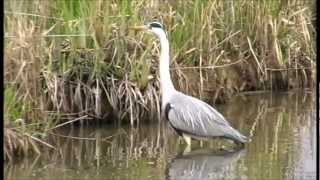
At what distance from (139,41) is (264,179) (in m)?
2.31

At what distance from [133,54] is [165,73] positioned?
0.48 metres

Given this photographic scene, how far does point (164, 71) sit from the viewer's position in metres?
7.17

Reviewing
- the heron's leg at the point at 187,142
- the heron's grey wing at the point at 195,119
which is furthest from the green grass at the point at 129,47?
the heron's leg at the point at 187,142

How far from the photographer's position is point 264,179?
18.8 feet

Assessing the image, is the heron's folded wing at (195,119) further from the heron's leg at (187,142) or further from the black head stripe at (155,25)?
the black head stripe at (155,25)

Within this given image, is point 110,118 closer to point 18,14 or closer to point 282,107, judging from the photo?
point 18,14

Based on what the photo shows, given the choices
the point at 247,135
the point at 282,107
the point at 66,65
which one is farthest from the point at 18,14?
the point at 282,107

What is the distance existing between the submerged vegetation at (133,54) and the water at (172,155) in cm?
25

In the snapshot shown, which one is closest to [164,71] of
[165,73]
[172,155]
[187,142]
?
[165,73]

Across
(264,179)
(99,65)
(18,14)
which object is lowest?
(264,179)

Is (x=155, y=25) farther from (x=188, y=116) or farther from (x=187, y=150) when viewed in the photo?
(x=187, y=150)

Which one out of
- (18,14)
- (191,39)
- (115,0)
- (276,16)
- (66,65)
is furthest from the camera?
(276,16)

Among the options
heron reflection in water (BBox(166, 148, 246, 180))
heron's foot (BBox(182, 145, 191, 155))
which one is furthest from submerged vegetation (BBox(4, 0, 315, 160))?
heron reflection in water (BBox(166, 148, 246, 180))

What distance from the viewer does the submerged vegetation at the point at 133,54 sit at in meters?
6.47
